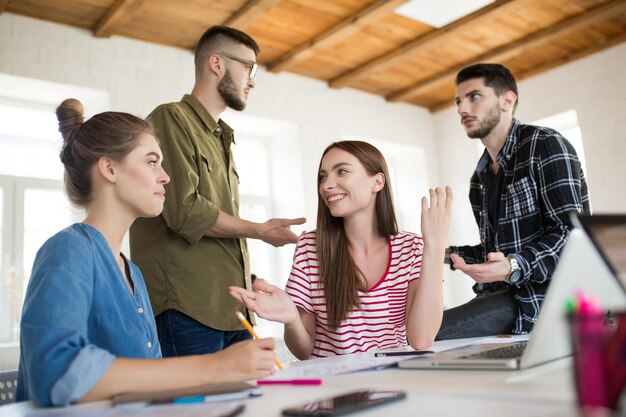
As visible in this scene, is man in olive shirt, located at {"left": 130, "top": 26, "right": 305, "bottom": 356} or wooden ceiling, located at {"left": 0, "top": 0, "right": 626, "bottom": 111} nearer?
man in olive shirt, located at {"left": 130, "top": 26, "right": 305, "bottom": 356}

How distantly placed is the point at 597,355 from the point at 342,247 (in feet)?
5.04

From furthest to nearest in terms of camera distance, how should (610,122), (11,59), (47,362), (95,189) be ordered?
1. (610,122)
2. (11,59)
3. (95,189)
4. (47,362)

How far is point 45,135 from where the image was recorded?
4.43 meters

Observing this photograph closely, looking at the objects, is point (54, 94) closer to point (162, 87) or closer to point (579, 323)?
point (162, 87)

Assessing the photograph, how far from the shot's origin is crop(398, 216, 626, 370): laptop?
2.52ft

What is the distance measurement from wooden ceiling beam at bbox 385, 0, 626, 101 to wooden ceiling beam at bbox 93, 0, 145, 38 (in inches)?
112

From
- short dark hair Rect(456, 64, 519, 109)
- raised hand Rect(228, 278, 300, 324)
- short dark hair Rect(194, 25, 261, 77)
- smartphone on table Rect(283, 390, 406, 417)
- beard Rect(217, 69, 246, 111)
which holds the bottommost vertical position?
smartphone on table Rect(283, 390, 406, 417)

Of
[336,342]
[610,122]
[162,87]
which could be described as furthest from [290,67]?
[336,342]

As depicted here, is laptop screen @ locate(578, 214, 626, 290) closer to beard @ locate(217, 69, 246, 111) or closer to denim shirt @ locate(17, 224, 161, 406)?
denim shirt @ locate(17, 224, 161, 406)

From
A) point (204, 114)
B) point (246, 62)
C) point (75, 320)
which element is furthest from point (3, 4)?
point (75, 320)

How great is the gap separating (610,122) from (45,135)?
4458mm

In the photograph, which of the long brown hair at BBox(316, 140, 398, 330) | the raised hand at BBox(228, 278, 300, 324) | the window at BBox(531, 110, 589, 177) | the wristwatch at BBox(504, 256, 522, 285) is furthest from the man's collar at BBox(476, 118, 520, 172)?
the window at BBox(531, 110, 589, 177)

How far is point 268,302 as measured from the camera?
148 cm

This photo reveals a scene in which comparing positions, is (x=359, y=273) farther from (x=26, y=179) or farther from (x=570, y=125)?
(x=570, y=125)
